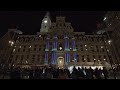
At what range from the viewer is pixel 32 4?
4.07 meters

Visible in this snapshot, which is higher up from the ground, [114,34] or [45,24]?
[45,24]

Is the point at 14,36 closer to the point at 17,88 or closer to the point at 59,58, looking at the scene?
the point at 59,58

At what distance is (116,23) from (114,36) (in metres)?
3.22

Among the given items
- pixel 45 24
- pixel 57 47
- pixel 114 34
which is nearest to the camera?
pixel 114 34

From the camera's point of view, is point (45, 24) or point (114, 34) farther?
point (45, 24)

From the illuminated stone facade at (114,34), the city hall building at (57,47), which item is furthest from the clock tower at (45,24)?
the illuminated stone facade at (114,34)

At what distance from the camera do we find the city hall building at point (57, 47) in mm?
44122

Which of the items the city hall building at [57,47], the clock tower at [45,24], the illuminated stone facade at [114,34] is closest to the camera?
the illuminated stone facade at [114,34]

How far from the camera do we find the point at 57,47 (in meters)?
48.1

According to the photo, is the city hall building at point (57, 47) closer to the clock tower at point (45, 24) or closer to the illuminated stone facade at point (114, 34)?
the illuminated stone facade at point (114, 34)

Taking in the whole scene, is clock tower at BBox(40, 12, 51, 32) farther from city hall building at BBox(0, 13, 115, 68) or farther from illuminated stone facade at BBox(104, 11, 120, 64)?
illuminated stone facade at BBox(104, 11, 120, 64)

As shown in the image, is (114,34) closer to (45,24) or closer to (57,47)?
(57,47)

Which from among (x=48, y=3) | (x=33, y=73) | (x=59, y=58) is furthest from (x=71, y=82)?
(x=59, y=58)

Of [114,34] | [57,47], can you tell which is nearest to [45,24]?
[57,47]
